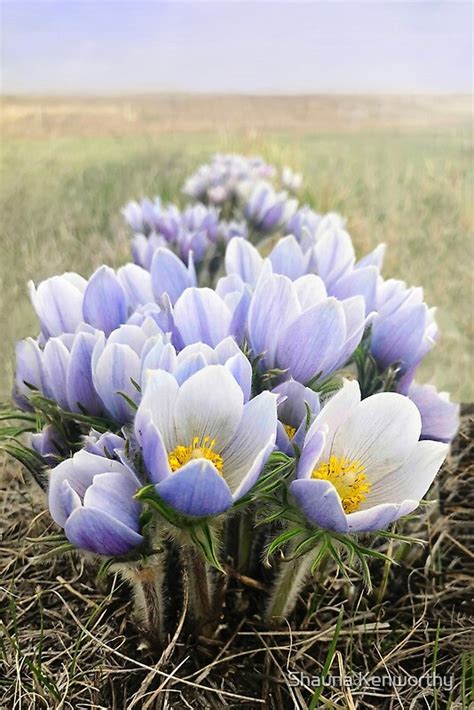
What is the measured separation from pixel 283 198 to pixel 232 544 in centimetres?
78

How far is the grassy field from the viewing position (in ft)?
2.03

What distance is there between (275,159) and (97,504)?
4.13 ft

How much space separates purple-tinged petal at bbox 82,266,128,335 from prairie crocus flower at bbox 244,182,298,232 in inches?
29.1

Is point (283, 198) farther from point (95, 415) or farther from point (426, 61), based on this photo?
point (95, 415)

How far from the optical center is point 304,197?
160cm

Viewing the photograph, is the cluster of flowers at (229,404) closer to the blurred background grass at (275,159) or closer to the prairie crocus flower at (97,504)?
the prairie crocus flower at (97,504)

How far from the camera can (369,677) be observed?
2.06 feet

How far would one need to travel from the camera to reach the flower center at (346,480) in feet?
1.67

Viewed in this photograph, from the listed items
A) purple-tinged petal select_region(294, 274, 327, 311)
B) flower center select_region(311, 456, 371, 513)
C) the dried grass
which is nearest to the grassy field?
the dried grass

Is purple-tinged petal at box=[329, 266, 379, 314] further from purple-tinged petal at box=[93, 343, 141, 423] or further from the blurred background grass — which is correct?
the blurred background grass

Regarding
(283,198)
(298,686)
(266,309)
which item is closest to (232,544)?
(298,686)

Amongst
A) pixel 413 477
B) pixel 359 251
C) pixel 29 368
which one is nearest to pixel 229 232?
pixel 359 251

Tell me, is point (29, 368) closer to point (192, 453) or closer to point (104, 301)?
point (104, 301)

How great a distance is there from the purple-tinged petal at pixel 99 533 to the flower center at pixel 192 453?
5 centimetres
